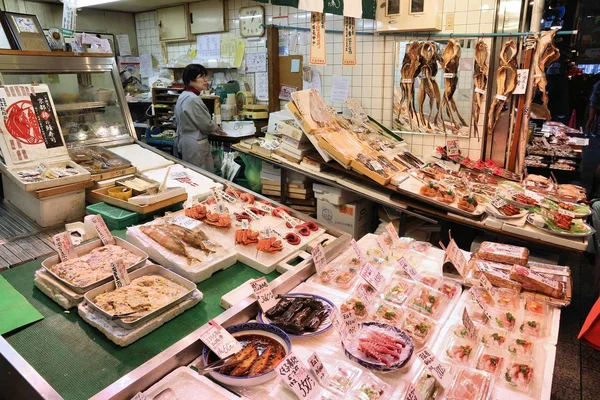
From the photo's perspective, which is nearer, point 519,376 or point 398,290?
point 519,376

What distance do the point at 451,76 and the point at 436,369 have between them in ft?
12.9

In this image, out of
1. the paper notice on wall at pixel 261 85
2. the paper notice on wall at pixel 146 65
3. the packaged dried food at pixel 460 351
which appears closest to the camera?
the packaged dried food at pixel 460 351

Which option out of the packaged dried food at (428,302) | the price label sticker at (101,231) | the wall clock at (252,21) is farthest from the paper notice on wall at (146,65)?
the packaged dried food at (428,302)

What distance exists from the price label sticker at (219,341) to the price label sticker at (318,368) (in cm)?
33

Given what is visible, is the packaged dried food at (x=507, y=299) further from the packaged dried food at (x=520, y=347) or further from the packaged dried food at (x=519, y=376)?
the packaged dried food at (x=519, y=376)

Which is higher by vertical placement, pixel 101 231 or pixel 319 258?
pixel 101 231

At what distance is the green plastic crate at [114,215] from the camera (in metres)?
2.99

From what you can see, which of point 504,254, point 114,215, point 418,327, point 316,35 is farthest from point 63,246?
point 504,254

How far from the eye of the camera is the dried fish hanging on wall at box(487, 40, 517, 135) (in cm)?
443

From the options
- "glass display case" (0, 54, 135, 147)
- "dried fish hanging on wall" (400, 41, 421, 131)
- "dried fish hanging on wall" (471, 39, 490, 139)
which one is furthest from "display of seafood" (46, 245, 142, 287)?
"dried fish hanging on wall" (471, 39, 490, 139)

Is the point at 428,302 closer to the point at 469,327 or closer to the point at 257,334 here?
the point at 469,327

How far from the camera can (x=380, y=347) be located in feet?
5.89

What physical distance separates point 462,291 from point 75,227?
262cm

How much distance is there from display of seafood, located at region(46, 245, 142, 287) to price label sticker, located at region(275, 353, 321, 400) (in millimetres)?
1130
